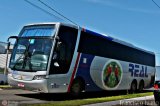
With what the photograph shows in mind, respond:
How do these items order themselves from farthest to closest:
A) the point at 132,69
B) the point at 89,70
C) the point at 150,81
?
the point at 150,81 → the point at 132,69 → the point at 89,70

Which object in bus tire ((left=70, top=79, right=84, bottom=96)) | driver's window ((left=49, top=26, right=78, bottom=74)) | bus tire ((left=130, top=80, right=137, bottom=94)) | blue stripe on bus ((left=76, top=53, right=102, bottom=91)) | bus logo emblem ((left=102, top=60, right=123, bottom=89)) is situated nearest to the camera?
driver's window ((left=49, top=26, right=78, bottom=74))

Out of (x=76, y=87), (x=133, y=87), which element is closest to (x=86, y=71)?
(x=76, y=87)

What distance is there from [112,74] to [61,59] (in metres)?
6.40

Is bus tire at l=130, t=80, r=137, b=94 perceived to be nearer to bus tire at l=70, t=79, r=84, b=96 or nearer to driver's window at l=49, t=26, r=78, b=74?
bus tire at l=70, t=79, r=84, b=96

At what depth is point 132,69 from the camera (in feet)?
81.8

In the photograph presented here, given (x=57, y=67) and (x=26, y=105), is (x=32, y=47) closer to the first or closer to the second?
(x=57, y=67)

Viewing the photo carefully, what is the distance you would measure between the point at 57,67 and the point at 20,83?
5.82ft

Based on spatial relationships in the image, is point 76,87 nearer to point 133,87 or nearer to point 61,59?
point 61,59

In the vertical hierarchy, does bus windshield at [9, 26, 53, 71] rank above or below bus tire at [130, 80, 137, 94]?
above

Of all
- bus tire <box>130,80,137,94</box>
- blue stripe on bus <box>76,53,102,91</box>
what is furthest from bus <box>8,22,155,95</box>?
bus tire <box>130,80,137,94</box>

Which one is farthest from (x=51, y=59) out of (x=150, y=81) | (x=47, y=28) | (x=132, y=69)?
(x=150, y=81)

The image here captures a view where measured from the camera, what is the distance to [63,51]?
1622 centimetres

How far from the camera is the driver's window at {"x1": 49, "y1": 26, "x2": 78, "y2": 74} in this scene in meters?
15.7

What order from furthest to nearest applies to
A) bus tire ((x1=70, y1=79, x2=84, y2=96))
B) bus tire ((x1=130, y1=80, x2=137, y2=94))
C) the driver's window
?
bus tire ((x1=130, y1=80, x2=137, y2=94)) → bus tire ((x1=70, y1=79, x2=84, y2=96)) → the driver's window
